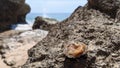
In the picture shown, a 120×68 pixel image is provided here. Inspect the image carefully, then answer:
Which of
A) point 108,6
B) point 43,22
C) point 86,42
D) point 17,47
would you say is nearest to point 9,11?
point 43,22

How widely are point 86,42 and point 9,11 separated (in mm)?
16502

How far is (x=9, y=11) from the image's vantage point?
787 inches

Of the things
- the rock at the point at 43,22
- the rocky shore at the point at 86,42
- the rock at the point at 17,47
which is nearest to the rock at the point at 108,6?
the rocky shore at the point at 86,42

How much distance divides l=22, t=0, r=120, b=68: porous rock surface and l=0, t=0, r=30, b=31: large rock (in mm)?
14221

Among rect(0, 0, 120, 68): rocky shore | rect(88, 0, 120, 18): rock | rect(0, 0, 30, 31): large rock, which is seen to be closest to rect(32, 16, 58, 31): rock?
rect(0, 0, 30, 31): large rock

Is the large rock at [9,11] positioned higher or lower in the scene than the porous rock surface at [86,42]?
lower

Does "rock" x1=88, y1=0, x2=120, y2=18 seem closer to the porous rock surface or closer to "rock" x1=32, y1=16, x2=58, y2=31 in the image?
the porous rock surface

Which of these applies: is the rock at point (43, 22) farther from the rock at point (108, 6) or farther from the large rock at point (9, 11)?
the rock at point (108, 6)

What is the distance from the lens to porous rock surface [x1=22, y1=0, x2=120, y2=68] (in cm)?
370

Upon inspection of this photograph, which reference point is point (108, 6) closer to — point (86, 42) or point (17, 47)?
point (86, 42)

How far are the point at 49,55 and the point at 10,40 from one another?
6358 millimetres

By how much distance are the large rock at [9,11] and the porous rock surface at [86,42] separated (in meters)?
14.2

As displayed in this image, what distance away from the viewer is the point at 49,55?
4027 millimetres

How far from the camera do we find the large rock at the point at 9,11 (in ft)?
63.1
